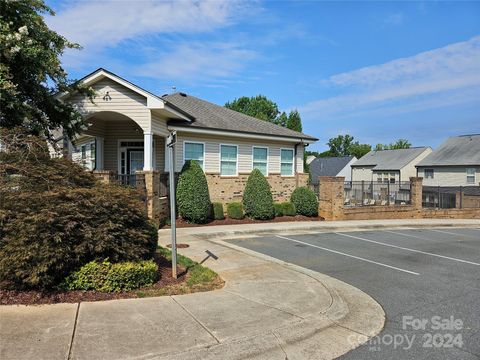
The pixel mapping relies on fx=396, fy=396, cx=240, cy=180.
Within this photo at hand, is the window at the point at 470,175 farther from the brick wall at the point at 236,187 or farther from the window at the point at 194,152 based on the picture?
the window at the point at 194,152

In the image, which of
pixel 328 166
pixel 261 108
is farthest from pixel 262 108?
pixel 328 166

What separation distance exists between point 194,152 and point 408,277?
36.9 feet

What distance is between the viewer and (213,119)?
19156mm

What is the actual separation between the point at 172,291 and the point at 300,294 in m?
2.08

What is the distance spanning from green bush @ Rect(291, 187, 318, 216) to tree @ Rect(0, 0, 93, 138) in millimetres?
11084

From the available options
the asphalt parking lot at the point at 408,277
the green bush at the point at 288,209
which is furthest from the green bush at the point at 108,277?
the green bush at the point at 288,209

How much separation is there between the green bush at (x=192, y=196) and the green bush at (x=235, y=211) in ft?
5.42

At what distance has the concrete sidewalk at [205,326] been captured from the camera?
13.6 feet

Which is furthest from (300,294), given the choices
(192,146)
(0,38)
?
(192,146)

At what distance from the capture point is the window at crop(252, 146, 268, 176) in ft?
64.8

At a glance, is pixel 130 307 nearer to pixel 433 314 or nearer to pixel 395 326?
pixel 395 326

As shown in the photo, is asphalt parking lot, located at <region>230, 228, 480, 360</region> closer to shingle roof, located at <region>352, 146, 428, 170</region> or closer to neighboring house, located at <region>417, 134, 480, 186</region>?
neighboring house, located at <region>417, 134, 480, 186</region>

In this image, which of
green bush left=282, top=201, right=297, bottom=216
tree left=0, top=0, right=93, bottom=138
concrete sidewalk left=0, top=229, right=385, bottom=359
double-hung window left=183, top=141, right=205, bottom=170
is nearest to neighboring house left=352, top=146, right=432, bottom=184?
green bush left=282, top=201, right=297, bottom=216

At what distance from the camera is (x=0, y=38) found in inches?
340
